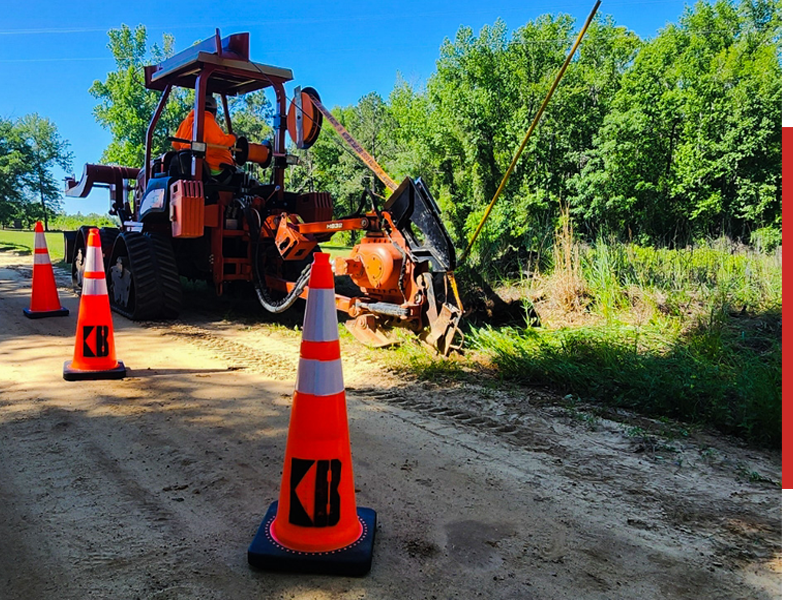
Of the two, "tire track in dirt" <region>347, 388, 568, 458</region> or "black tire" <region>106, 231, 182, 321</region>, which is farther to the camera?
"black tire" <region>106, 231, 182, 321</region>

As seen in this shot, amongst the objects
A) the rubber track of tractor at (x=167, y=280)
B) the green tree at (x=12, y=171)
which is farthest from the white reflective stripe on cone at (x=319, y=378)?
the green tree at (x=12, y=171)

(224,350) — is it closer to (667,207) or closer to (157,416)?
(157,416)

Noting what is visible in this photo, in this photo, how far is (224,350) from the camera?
607 centimetres

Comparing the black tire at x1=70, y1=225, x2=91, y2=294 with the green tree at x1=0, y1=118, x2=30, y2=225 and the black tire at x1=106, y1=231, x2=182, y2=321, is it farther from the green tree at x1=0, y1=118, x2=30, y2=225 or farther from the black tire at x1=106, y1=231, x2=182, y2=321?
the green tree at x1=0, y1=118, x2=30, y2=225

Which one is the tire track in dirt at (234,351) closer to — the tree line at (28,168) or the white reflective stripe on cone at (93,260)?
the white reflective stripe on cone at (93,260)

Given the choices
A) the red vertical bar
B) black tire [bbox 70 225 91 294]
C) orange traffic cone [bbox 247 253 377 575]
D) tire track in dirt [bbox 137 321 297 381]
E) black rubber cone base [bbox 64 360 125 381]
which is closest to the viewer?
orange traffic cone [bbox 247 253 377 575]

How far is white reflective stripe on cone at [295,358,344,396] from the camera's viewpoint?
7.66 feet

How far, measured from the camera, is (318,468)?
2303 millimetres

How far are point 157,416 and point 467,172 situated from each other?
579 inches

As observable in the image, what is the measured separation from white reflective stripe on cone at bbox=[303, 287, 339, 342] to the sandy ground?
0.91 metres

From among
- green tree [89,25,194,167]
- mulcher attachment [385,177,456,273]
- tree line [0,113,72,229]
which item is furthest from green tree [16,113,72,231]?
mulcher attachment [385,177,456,273]

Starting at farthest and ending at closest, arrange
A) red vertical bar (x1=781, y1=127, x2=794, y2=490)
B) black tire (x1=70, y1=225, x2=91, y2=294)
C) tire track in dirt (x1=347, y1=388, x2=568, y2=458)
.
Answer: black tire (x1=70, y1=225, x2=91, y2=294)
tire track in dirt (x1=347, y1=388, x2=568, y2=458)
red vertical bar (x1=781, y1=127, x2=794, y2=490)

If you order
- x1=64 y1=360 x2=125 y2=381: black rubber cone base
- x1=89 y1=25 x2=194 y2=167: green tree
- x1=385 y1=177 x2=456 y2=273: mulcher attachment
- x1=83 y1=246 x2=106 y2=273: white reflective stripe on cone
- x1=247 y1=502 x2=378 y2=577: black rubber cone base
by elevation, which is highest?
x1=89 y1=25 x2=194 y2=167: green tree

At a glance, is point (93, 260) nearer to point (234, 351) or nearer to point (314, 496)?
point (234, 351)
